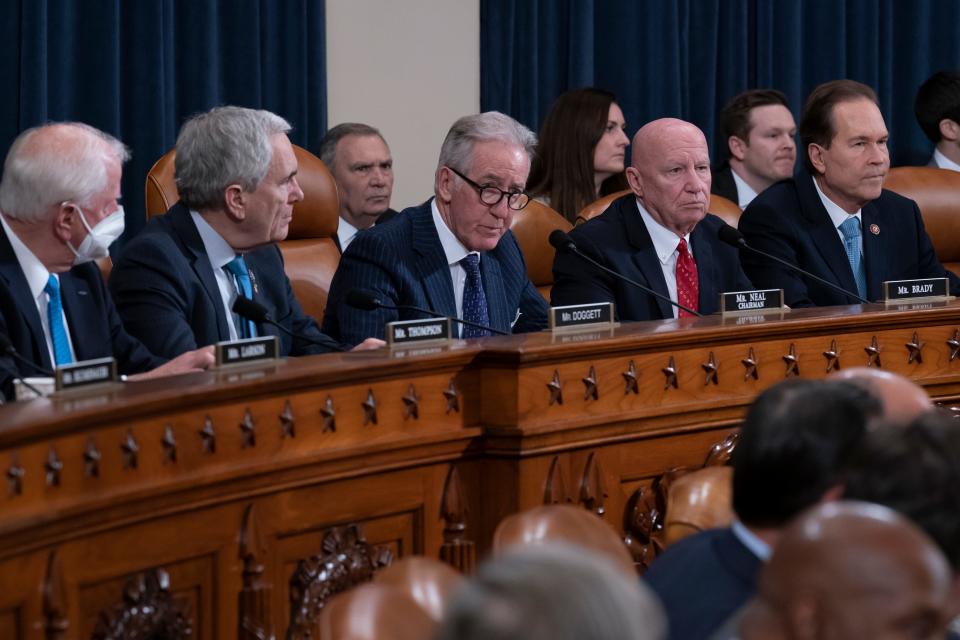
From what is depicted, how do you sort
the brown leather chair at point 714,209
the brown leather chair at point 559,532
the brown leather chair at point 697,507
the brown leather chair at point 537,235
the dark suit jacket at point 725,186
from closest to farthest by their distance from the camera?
the brown leather chair at point 559,532, the brown leather chair at point 697,507, the brown leather chair at point 714,209, the brown leather chair at point 537,235, the dark suit jacket at point 725,186

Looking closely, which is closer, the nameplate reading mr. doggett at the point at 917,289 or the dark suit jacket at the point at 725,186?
the nameplate reading mr. doggett at the point at 917,289

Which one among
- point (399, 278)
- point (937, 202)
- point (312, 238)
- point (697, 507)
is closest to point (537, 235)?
point (312, 238)

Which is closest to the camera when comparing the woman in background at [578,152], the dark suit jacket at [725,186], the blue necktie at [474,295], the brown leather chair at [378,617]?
the brown leather chair at [378,617]

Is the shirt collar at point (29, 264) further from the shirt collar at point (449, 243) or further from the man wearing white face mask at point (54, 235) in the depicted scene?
the shirt collar at point (449, 243)

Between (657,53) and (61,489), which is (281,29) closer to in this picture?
(657,53)

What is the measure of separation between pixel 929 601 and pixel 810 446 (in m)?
0.50

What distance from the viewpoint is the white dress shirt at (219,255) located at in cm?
337

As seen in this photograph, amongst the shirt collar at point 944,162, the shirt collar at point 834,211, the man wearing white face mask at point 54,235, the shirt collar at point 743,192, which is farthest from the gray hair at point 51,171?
the shirt collar at point 944,162

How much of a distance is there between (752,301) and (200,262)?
1214mm

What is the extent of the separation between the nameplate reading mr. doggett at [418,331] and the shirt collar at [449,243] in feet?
2.49

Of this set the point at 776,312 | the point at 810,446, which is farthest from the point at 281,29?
the point at 810,446

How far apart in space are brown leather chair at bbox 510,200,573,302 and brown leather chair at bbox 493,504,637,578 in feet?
9.23

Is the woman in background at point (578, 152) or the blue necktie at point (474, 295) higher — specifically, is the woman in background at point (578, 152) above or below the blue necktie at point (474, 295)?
above

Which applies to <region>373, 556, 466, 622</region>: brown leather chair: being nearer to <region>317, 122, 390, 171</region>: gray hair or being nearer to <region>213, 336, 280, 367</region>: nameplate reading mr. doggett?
<region>213, 336, 280, 367</region>: nameplate reading mr. doggett
